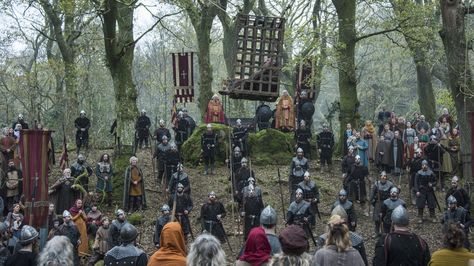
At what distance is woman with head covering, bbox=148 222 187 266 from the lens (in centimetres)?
501

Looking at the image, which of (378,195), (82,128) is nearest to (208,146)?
(82,128)

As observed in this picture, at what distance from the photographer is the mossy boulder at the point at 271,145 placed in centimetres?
2255

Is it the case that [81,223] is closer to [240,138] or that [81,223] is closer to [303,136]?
[240,138]

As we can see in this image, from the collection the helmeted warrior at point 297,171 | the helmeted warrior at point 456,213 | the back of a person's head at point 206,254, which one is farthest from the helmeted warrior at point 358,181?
the back of a person's head at point 206,254

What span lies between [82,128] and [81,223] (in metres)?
8.35

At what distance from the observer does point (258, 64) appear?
54.2 feet

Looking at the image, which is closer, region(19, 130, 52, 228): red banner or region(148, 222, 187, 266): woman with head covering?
region(148, 222, 187, 266): woman with head covering

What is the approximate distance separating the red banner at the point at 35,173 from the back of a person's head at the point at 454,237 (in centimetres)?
986

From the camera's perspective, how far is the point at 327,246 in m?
5.11

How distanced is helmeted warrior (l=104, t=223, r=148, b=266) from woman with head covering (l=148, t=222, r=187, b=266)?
0.86m

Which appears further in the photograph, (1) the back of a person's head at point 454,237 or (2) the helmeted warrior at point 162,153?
(2) the helmeted warrior at point 162,153

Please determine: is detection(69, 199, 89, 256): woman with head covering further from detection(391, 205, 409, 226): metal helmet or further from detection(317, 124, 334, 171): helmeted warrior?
detection(391, 205, 409, 226): metal helmet

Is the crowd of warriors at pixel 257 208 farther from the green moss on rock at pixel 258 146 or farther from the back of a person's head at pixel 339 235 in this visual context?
the green moss on rock at pixel 258 146

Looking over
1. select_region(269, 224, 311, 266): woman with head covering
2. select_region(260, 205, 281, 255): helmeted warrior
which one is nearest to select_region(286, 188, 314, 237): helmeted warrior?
select_region(260, 205, 281, 255): helmeted warrior
